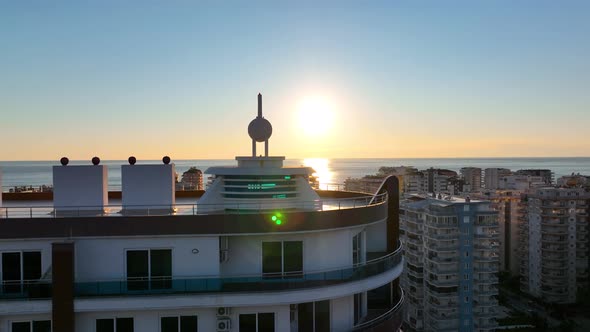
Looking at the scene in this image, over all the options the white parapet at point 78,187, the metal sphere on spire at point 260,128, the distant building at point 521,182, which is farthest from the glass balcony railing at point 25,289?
the distant building at point 521,182

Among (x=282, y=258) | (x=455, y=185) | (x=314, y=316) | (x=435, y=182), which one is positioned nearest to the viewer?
(x=282, y=258)

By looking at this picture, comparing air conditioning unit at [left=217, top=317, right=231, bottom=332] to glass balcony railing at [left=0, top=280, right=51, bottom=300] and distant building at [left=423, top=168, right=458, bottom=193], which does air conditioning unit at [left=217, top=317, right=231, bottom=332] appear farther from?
distant building at [left=423, top=168, right=458, bottom=193]

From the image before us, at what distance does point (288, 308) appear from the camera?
14547 mm

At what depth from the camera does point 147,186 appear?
637 inches

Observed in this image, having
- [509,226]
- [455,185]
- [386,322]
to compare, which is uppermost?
[386,322]

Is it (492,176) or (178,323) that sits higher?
(178,323)

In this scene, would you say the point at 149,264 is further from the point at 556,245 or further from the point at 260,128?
the point at 556,245

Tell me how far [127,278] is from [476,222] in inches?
2046

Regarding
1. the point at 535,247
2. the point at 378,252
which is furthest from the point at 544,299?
the point at 378,252

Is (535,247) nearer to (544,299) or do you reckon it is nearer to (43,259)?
(544,299)

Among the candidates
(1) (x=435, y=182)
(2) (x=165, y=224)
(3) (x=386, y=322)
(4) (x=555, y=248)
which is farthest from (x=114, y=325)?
(1) (x=435, y=182)

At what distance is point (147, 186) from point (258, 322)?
224 inches

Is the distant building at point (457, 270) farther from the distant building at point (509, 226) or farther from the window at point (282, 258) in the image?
the window at point (282, 258)

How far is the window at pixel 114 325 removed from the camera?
45.7ft
